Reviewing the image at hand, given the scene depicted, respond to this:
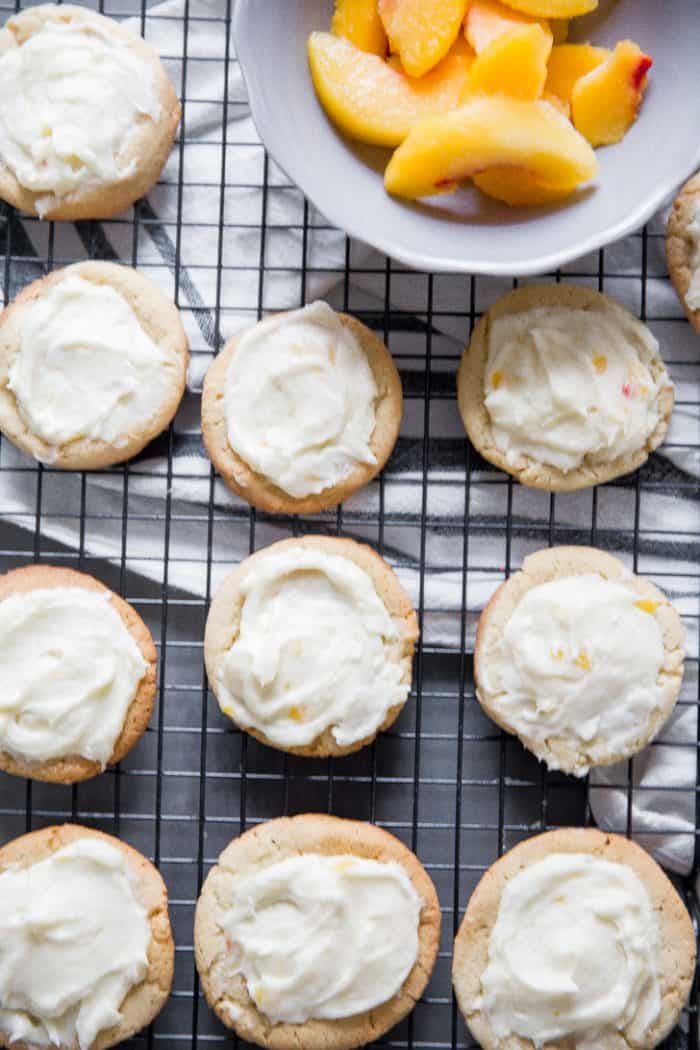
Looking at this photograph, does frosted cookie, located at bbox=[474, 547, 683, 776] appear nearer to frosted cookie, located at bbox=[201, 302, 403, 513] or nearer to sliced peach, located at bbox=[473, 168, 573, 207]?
frosted cookie, located at bbox=[201, 302, 403, 513]

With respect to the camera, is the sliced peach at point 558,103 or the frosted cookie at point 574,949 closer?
the sliced peach at point 558,103

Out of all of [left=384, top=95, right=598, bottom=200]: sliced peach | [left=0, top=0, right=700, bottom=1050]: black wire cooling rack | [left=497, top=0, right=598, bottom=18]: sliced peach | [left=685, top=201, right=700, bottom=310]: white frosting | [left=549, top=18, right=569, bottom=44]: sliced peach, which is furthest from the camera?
[left=0, top=0, right=700, bottom=1050]: black wire cooling rack

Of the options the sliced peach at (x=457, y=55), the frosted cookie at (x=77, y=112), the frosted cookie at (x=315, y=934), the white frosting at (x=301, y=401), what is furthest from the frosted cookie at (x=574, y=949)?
the frosted cookie at (x=77, y=112)

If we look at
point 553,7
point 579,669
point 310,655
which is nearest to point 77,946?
point 310,655

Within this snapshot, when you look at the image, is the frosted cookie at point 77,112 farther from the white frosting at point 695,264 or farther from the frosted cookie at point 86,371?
the white frosting at point 695,264

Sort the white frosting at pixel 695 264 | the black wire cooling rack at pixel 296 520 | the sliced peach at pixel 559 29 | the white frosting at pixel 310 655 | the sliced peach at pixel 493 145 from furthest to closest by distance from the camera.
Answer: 1. the black wire cooling rack at pixel 296 520
2. the white frosting at pixel 695 264
3. the white frosting at pixel 310 655
4. the sliced peach at pixel 559 29
5. the sliced peach at pixel 493 145

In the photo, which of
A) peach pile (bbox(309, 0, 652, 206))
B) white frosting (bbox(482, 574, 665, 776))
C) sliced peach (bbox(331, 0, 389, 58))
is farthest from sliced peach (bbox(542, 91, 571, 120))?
white frosting (bbox(482, 574, 665, 776))

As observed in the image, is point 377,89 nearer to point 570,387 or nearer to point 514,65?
point 514,65
